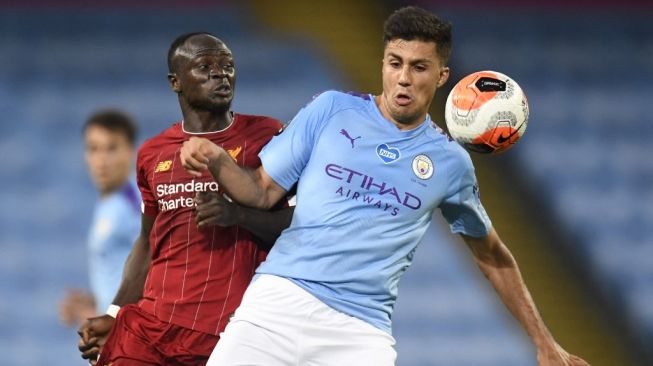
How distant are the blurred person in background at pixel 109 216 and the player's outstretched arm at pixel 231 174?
8.55ft

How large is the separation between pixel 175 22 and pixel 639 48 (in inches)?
155

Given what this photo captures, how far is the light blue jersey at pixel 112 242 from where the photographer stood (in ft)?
20.9

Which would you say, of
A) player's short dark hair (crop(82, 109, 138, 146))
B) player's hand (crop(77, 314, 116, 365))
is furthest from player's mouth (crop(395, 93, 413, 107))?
player's short dark hair (crop(82, 109, 138, 146))

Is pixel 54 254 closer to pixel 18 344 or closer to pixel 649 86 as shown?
pixel 18 344

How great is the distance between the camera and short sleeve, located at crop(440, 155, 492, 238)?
13.2 ft

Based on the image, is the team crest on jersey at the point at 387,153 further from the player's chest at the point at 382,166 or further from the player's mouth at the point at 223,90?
the player's mouth at the point at 223,90

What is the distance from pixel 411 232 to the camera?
392 cm

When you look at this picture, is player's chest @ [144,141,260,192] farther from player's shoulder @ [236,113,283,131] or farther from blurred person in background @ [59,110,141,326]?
blurred person in background @ [59,110,141,326]

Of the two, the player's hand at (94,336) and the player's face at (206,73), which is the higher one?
the player's face at (206,73)

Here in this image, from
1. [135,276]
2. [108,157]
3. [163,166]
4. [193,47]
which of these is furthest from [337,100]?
[108,157]

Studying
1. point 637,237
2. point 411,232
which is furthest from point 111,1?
point 411,232

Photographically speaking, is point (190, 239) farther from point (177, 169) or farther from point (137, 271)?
point (137, 271)

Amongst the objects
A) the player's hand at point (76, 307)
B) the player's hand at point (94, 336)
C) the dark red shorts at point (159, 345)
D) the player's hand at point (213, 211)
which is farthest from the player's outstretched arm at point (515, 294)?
the player's hand at point (76, 307)

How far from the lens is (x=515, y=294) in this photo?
13.9ft
